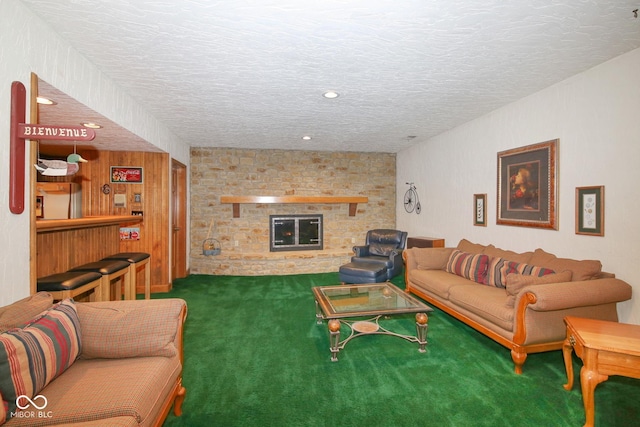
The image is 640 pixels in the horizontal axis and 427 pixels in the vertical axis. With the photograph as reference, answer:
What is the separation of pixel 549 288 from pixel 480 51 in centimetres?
185

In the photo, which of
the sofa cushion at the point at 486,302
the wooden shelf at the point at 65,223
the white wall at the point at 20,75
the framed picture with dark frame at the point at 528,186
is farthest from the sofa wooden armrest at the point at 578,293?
the wooden shelf at the point at 65,223

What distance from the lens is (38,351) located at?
4.45 ft

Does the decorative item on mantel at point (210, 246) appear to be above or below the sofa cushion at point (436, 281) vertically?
above

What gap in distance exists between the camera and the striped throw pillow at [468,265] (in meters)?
3.51

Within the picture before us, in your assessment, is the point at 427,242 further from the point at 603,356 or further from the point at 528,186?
the point at 603,356

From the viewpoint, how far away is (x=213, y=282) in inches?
207

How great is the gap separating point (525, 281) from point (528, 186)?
4.60 feet

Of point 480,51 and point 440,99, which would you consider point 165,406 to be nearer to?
point 480,51

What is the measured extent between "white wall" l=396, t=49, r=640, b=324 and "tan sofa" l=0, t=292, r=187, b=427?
3.38 meters

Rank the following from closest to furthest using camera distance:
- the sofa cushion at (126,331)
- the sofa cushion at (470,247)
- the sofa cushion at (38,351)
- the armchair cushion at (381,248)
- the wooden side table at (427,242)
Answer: the sofa cushion at (38,351), the sofa cushion at (126,331), the sofa cushion at (470,247), the wooden side table at (427,242), the armchair cushion at (381,248)

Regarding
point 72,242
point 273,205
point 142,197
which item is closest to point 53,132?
point 72,242

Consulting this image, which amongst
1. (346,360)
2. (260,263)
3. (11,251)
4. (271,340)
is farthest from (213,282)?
(11,251)

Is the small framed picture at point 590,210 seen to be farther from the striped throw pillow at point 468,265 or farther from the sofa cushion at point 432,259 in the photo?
the sofa cushion at point 432,259

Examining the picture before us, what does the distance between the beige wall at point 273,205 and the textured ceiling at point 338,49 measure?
2.19m
